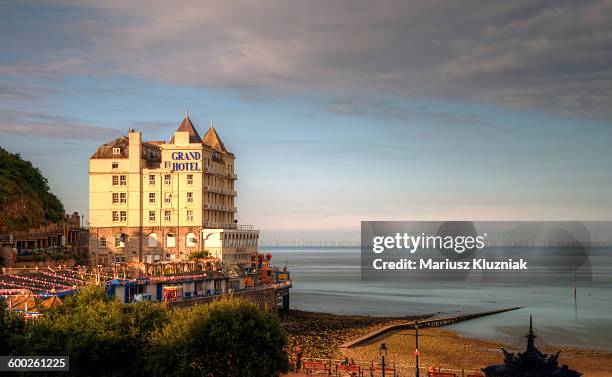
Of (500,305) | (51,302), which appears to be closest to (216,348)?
(51,302)

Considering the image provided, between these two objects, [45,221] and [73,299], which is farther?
[45,221]

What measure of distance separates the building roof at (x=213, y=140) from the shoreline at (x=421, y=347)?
2893cm

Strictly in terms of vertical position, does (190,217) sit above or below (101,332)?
above

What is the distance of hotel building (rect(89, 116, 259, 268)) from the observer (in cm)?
10794

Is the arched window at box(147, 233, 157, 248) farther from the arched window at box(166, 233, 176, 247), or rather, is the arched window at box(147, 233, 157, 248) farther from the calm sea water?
the calm sea water

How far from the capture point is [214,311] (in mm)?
49531

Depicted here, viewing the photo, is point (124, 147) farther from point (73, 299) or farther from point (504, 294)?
point (504, 294)

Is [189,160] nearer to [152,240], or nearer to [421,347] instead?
[152,240]

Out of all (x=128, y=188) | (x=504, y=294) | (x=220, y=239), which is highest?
(x=128, y=188)

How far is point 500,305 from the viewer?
141 metres

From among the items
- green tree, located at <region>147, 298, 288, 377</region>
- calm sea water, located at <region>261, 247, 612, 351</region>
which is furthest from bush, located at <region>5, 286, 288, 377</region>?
calm sea water, located at <region>261, 247, 612, 351</region>

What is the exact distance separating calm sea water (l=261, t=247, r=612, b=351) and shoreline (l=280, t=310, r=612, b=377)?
4.25 m

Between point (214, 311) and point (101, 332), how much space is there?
23.0ft

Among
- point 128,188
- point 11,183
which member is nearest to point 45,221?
point 11,183
